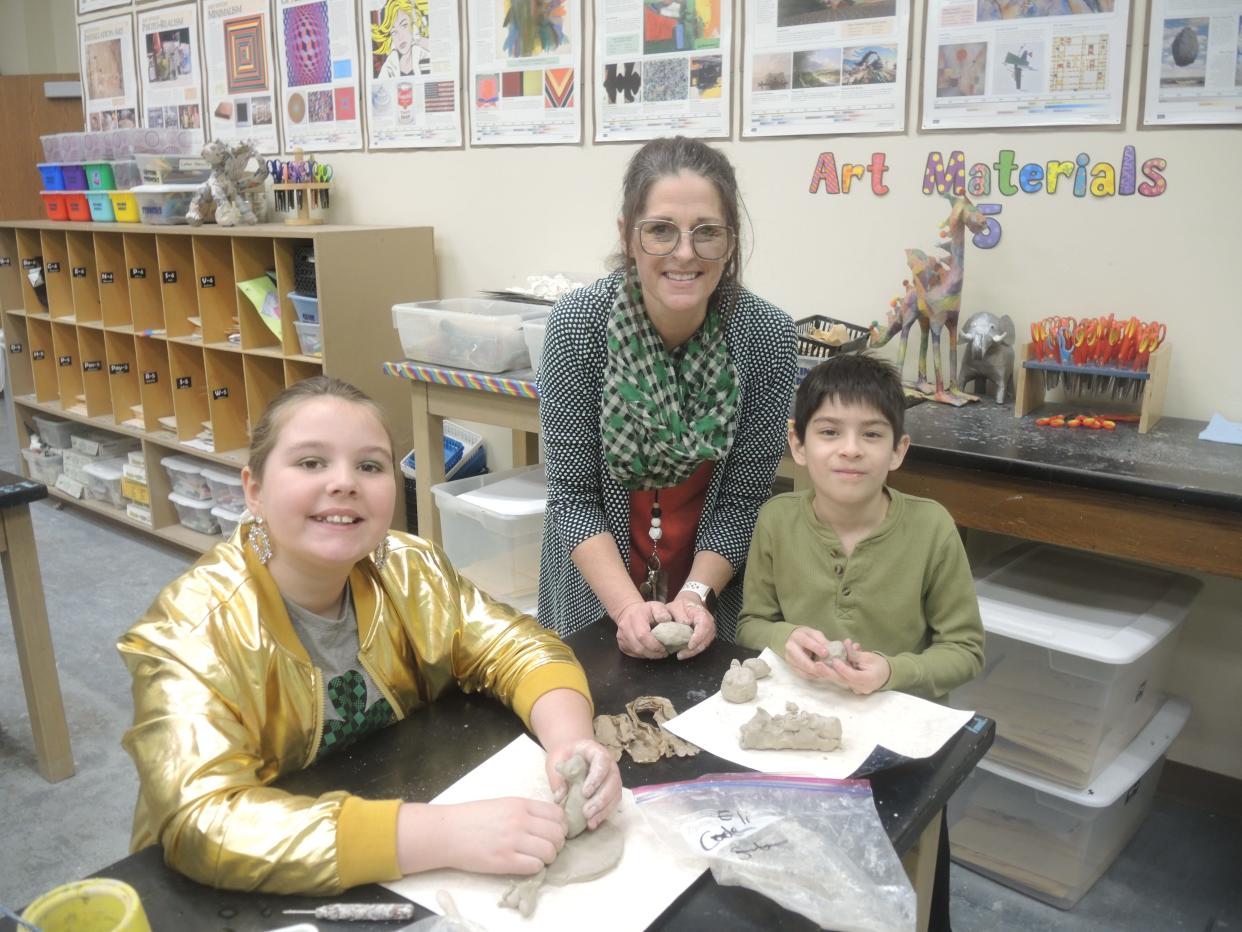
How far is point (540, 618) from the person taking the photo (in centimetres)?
191

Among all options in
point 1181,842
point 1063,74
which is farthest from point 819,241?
point 1181,842

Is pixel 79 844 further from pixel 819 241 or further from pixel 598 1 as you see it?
pixel 598 1

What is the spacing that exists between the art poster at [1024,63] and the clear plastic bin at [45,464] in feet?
14.0

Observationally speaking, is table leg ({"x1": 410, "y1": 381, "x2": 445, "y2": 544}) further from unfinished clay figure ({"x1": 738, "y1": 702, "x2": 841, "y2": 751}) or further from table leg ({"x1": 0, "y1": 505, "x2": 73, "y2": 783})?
unfinished clay figure ({"x1": 738, "y1": 702, "x2": 841, "y2": 751})

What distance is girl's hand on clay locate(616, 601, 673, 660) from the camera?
4.39 feet

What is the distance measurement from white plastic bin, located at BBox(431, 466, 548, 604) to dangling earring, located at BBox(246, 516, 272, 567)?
1.48 m

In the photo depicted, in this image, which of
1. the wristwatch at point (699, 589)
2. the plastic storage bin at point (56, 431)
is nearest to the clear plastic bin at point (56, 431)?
the plastic storage bin at point (56, 431)

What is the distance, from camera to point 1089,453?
186 cm

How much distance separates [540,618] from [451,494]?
1030mm

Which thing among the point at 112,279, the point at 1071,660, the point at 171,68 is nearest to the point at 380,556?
the point at 1071,660

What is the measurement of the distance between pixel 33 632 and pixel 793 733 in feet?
6.81

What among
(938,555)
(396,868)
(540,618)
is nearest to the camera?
(396,868)

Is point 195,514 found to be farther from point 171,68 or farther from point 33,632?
point 171,68

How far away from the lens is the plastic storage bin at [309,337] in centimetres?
335
